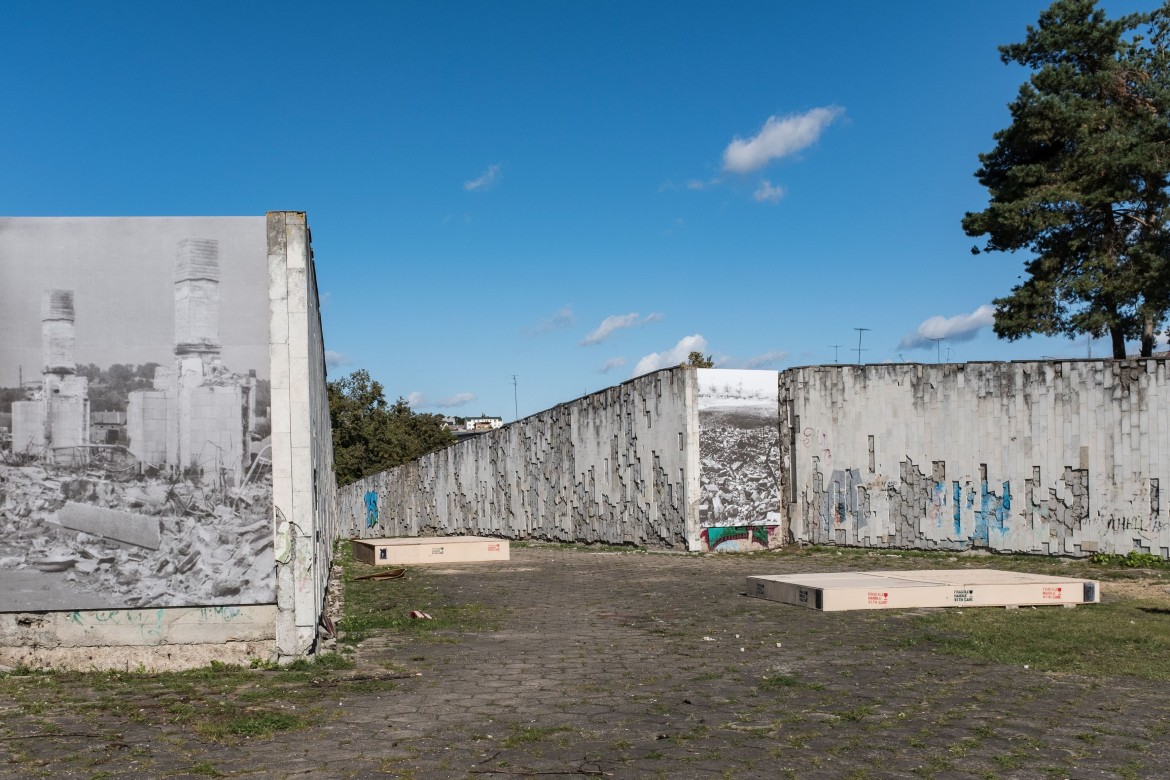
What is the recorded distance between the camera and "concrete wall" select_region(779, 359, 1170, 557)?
50.6ft

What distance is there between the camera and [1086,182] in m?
24.9

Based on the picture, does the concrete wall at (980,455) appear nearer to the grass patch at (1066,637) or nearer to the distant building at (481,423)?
the grass patch at (1066,637)

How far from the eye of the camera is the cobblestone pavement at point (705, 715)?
16.8 ft

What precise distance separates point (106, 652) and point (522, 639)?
3.59 meters

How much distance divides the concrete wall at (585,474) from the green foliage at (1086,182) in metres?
11.5

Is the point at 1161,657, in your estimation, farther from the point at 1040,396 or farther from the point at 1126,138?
the point at 1126,138

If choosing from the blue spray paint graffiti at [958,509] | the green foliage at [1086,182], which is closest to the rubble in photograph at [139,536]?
the blue spray paint graffiti at [958,509]

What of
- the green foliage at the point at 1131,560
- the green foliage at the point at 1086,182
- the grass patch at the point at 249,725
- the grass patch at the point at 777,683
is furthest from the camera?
the green foliage at the point at 1086,182

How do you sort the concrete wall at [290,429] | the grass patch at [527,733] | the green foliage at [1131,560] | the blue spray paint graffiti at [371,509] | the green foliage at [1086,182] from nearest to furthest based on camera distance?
the grass patch at [527,733], the concrete wall at [290,429], the green foliage at [1131,560], the green foliage at [1086,182], the blue spray paint graffiti at [371,509]

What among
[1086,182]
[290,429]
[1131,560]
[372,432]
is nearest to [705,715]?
[290,429]

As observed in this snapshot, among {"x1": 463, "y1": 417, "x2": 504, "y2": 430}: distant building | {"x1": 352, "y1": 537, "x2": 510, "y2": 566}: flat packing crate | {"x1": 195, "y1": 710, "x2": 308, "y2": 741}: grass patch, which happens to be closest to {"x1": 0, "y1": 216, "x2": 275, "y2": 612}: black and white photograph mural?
{"x1": 195, "y1": 710, "x2": 308, "y2": 741}: grass patch

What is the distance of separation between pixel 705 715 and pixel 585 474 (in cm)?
1729

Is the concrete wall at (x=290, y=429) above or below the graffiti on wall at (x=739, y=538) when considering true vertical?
above

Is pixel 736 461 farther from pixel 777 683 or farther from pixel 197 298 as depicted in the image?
pixel 197 298
